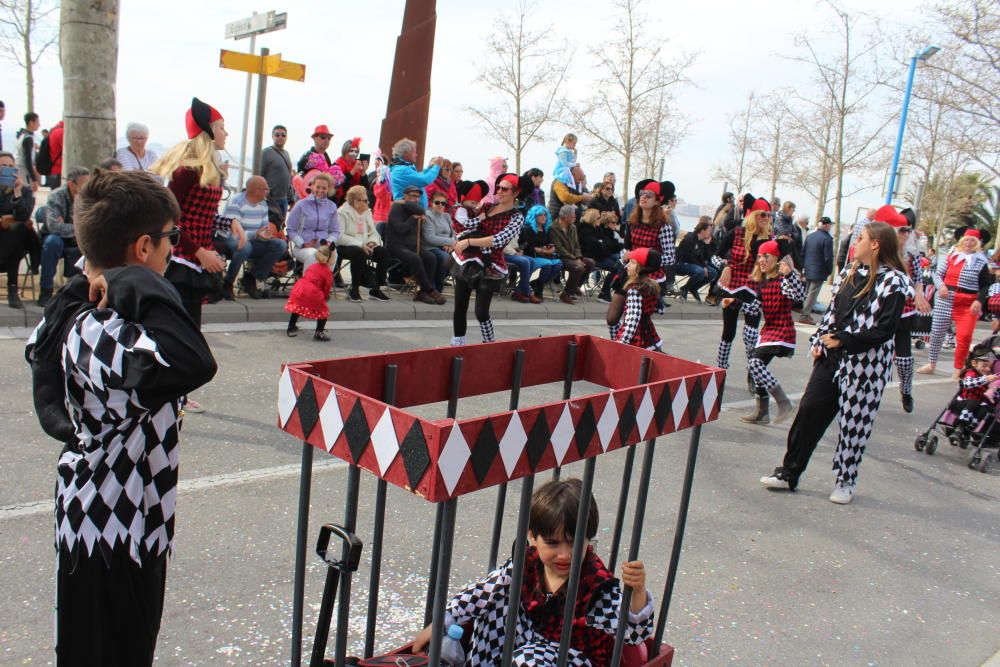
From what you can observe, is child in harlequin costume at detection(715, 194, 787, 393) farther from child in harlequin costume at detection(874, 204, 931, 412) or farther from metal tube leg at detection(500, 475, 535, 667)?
metal tube leg at detection(500, 475, 535, 667)

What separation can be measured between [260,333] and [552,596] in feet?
22.5

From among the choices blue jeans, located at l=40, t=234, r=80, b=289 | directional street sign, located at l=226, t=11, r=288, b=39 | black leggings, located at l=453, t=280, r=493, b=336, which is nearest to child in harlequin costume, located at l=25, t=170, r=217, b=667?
black leggings, located at l=453, t=280, r=493, b=336

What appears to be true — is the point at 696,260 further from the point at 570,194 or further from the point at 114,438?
the point at 114,438

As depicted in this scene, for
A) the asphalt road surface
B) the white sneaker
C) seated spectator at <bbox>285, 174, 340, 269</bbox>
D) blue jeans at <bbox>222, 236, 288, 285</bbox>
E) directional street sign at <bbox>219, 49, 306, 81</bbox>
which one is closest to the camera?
the asphalt road surface

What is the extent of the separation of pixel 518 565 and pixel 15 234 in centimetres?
800

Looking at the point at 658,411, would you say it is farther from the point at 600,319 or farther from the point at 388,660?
the point at 600,319

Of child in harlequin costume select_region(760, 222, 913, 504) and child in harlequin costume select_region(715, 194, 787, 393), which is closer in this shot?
child in harlequin costume select_region(760, 222, 913, 504)

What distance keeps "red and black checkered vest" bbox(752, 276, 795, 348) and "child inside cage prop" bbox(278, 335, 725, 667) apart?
4.27 meters

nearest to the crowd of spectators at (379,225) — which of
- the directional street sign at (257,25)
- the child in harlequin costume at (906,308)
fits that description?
the directional street sign at (257,25)

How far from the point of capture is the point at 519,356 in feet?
10.8

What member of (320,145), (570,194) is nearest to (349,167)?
(320,145)

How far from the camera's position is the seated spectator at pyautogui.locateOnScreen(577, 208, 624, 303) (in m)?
14.8

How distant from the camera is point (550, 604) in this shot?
292 cm

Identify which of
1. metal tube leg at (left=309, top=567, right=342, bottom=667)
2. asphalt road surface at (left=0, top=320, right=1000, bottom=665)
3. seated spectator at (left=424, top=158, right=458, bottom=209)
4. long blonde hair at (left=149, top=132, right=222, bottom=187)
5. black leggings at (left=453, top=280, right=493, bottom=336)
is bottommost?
asphalt road surface at (left=0, top=320, right=1000, bottom=665)
